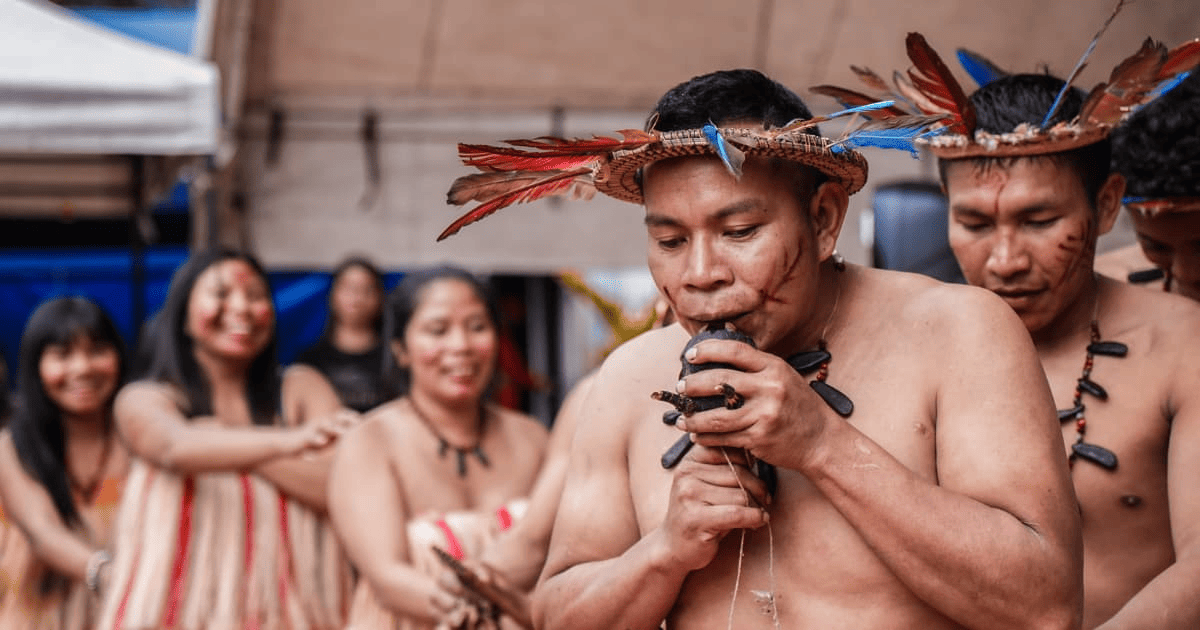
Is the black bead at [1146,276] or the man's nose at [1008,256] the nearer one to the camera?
the man's nose at [1008,256]

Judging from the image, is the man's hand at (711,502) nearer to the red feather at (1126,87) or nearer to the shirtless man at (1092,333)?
the shirtless man at (1092,333)

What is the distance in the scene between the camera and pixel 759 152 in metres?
2.43

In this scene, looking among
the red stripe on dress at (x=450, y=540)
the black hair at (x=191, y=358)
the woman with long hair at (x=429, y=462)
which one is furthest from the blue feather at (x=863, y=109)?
the black hair at (x=191, y=358)

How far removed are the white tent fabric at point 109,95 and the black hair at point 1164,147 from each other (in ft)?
11.5

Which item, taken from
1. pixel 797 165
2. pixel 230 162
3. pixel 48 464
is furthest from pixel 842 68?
pixel 797 165

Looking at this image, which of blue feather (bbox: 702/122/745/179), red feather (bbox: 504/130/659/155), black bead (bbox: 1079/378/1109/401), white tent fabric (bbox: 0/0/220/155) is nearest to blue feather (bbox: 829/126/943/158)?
blue feather (bbox: 702/122/745/179)

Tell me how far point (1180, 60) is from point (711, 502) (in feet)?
4.54

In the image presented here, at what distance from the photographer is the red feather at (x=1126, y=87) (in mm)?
2875

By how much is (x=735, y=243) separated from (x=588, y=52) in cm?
473

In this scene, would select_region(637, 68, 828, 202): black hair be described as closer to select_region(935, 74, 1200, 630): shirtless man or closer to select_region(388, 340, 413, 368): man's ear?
select_region(935, 74, 1200, 630): shirtless man

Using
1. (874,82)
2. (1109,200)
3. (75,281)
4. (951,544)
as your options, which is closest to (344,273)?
(75,281)

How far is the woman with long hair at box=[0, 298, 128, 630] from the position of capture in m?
6.20

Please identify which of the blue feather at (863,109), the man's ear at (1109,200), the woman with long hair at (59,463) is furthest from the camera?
the woman with long hair at (59,463)

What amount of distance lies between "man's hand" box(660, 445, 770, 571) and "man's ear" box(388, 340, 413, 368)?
2.95m
